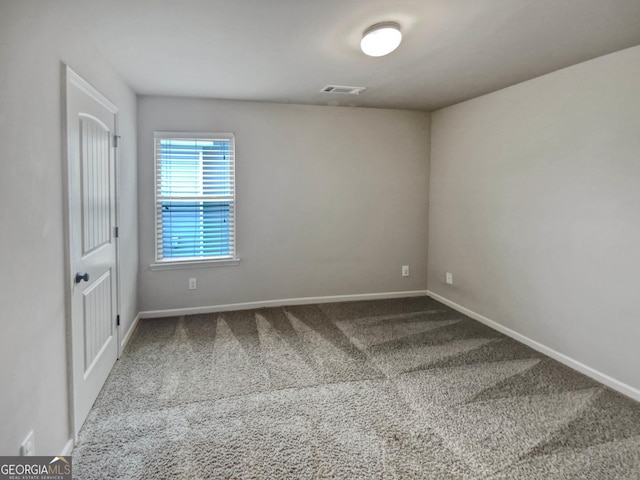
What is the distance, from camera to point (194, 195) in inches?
162

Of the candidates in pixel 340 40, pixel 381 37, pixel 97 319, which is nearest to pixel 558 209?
pixel 381 37

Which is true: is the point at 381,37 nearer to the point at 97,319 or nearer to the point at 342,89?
the point at 342,89

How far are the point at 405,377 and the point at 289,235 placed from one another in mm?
2165

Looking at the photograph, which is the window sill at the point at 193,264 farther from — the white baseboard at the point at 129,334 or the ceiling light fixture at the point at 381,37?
the ceiling light fixture at the point at 381,37

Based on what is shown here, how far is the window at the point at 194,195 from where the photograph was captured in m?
4.02

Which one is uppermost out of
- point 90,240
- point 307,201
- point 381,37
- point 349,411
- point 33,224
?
point 381,37

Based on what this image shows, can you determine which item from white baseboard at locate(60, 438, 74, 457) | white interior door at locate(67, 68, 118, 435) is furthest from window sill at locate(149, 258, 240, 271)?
white baseboard at locate(60, 438, 74, 457)

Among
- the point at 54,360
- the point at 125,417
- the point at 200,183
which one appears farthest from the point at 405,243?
the point at 54,360

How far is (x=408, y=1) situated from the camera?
1.96 meters

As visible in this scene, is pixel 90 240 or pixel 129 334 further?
pixel 129 334

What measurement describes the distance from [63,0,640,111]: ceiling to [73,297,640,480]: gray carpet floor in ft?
7.68

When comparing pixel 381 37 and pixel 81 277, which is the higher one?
pixel 381 37

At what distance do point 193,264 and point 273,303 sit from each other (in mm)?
1018

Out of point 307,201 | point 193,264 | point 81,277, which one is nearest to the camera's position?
point 81,277
